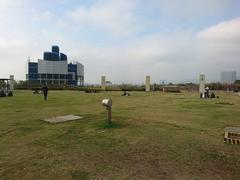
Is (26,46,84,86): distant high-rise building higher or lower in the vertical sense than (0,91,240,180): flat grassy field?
higher

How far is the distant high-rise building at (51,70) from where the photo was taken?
94.7m

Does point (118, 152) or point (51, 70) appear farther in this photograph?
point (51, 70)

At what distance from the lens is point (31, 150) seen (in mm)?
6402

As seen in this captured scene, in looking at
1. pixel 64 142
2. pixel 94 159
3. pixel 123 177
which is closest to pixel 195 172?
pixel 123 177

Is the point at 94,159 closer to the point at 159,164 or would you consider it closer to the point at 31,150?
the point at 159,164

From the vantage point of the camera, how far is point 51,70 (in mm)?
95062

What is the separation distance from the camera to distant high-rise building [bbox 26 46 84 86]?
3728 inches

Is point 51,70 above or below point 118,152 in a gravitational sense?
above

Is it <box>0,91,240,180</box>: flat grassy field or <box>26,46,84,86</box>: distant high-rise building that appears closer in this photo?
<box>0,91,240,180</box>: flat grassy field

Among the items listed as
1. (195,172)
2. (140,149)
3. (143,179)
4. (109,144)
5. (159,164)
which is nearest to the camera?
(143,179)

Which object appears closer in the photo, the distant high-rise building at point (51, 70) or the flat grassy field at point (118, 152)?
the flat grassy field at point (118, 152)

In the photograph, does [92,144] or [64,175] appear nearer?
[64,175]

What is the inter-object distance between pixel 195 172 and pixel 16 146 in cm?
455

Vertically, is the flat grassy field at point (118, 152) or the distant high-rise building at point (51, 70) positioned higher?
the distant high-rise building at point (51, 70)
